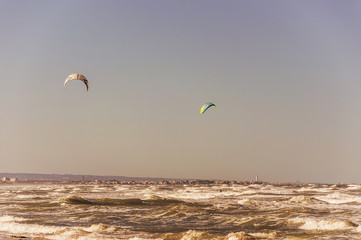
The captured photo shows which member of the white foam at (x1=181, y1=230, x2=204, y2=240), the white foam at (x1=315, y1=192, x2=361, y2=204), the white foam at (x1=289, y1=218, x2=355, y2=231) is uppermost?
the white foam at (x1=315, y1=192, x2=361, y2=204)

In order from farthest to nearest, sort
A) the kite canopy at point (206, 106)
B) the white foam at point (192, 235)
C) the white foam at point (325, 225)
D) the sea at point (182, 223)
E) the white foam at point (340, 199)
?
1. the kite canopy at point (206, 106)
2. the white foam at point (340, 199)
3. the white foam at point (325, 225)
4. the sea at point (182, 223)
5. the white foam at point (192, 235)

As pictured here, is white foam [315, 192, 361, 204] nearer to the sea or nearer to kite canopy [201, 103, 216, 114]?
the sea

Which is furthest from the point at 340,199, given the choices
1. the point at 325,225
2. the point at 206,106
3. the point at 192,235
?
the point at 192,235

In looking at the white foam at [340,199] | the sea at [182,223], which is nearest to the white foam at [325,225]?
the sea at [182,223]

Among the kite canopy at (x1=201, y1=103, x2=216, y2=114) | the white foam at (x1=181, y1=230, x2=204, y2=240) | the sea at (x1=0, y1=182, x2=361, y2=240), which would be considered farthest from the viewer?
the kite canopy at (x1=201, y1=103, x2=216, y2=114)

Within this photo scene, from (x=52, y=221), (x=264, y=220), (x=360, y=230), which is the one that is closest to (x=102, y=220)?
(x=52, y=221)

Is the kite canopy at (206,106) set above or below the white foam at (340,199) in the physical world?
above

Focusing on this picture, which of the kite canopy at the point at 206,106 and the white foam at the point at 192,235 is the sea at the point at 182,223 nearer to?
the white foam at the point at 192,235

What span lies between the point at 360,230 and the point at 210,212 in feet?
35.1

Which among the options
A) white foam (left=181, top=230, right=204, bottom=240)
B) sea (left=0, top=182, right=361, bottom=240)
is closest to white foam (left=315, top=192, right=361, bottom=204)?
sea (left=0, top=182, right=361, bottom=240)

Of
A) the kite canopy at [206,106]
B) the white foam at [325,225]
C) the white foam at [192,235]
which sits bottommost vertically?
Answer: the white foam at [192,235]

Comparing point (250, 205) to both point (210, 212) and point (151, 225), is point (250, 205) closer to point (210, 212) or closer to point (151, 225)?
point (210, 212)

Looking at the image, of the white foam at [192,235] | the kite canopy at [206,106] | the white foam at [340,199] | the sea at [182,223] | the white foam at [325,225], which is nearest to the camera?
the white foam at [192,235]

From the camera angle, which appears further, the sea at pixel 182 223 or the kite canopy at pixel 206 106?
the kite canopy at pixel 206 106
